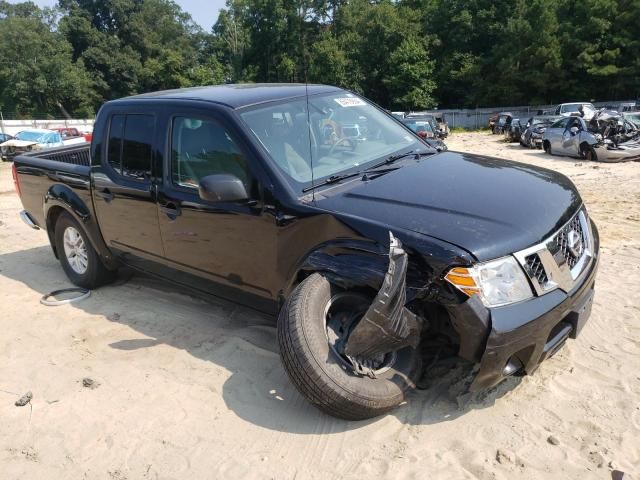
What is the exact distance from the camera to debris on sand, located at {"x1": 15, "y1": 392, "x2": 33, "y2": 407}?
361cm

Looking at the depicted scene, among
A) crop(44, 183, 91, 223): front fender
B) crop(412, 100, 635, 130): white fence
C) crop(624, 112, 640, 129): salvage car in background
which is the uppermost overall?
crop(44, 183, 91, 223): front fender

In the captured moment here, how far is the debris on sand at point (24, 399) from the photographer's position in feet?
11.8

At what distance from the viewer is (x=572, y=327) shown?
3111 millimetres

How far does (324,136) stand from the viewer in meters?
3.90

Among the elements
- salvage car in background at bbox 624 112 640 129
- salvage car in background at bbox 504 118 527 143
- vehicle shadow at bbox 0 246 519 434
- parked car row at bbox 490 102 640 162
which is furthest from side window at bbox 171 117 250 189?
salvage car in background at bbox 504 118 527 143

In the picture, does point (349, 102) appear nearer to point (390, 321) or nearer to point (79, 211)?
point (390, 321)

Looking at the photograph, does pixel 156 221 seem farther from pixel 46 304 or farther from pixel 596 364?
pixel 596 364

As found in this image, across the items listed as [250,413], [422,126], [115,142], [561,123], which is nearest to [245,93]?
[115,142]

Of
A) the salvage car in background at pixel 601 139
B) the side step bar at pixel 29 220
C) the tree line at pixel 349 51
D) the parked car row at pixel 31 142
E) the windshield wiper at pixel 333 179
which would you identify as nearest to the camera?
the windshield wiper at pixel 333 179

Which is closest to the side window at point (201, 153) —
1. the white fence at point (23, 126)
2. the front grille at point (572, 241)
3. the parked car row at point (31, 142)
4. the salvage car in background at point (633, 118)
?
the front grille at point (572, 241)

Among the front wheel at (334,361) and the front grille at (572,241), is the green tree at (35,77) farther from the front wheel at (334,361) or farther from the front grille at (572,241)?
the front grille at (572,241)

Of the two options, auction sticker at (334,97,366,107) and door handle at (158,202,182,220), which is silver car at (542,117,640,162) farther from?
door handle at (158,202,182,220)

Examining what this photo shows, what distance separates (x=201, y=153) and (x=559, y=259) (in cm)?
251

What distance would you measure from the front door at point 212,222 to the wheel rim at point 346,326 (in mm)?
603
